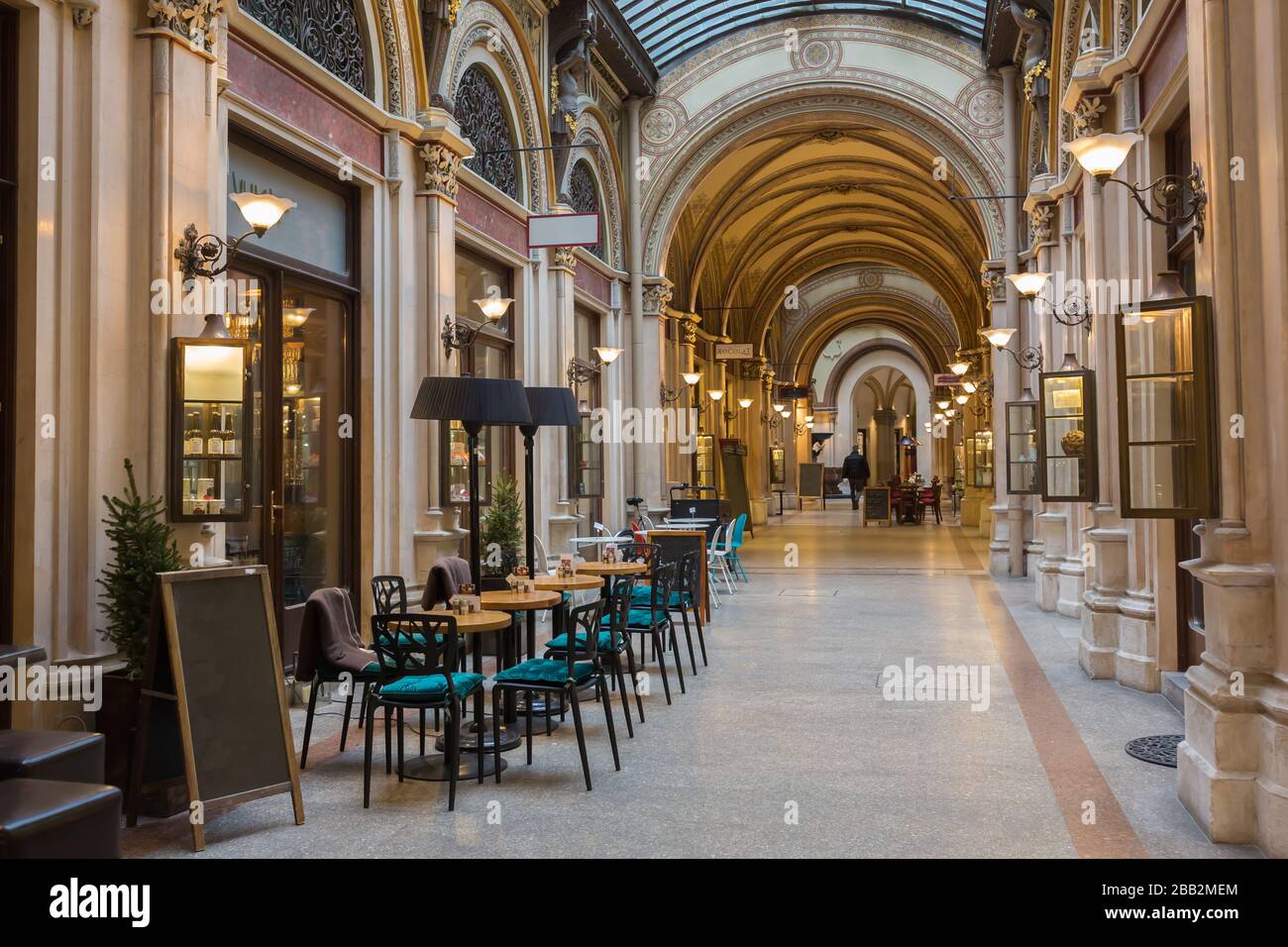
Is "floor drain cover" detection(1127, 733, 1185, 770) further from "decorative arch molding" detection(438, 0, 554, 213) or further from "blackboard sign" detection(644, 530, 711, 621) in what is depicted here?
"decorative arch molding" detection(438, 0, 554, 213)

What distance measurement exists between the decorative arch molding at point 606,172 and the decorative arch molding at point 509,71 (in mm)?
1605

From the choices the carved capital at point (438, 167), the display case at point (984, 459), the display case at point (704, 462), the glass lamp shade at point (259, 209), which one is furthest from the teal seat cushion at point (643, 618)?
the display case at point (984, 459)

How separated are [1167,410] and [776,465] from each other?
2616 cm

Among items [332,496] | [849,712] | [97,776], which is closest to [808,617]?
[849,712]

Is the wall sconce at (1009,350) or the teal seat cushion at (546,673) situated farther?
the wall sconce at (1009,350)

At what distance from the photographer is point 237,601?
4.39 m

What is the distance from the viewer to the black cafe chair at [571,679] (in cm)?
477

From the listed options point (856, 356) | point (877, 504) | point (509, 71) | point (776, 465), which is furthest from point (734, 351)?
point (856, 356)

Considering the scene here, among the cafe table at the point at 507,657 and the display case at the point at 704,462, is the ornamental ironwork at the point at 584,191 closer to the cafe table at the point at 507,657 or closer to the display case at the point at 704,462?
the display case at the point at 704,462

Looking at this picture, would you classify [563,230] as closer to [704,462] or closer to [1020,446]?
[1020,446]

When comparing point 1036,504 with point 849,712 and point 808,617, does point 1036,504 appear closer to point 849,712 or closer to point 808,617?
point 808,617

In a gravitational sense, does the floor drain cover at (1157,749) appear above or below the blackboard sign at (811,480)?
below

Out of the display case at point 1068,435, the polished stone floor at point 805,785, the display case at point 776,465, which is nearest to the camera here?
the polished stone floor at point 805,785
